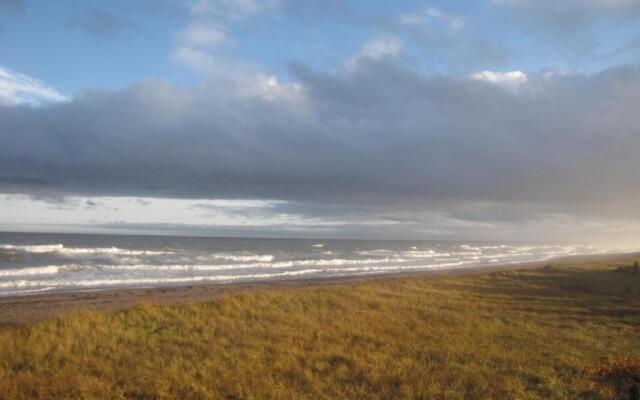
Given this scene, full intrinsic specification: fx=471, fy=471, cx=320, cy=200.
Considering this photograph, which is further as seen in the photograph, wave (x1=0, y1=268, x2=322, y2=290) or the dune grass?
wave (x1=0, y1=268, x2=322, y2=290)

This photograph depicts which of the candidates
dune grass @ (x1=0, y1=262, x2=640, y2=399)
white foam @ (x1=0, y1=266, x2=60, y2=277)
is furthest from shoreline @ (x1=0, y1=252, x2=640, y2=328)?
white foam @ (x1=0, y1=266, x2=60, y2=277)

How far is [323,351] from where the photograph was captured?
10969 millimetres

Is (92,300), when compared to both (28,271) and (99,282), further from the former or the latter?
(28,271)

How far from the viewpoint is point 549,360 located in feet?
34.5

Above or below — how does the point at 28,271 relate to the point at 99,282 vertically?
above

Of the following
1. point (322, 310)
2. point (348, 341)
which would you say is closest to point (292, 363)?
point (348, 341)

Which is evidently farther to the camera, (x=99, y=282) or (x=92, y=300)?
(x=99, y=282)

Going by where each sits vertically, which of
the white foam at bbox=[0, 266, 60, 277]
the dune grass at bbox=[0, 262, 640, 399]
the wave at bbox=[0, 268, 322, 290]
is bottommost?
the wave at bbox=[0, 268, 322, 290]

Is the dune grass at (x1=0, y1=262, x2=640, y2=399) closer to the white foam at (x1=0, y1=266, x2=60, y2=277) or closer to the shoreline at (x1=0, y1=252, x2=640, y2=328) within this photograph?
the shoreline at (x1=0, y1=252, x2=640, y2=328)

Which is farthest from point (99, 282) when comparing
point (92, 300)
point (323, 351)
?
point (323, 351)

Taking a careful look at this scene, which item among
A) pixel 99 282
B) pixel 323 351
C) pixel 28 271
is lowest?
pixel 99 282

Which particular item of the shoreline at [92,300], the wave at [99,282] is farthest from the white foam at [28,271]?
→ the shoreline at [92,300]

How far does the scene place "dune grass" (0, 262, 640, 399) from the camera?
8.32m

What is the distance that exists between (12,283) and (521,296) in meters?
28.3
